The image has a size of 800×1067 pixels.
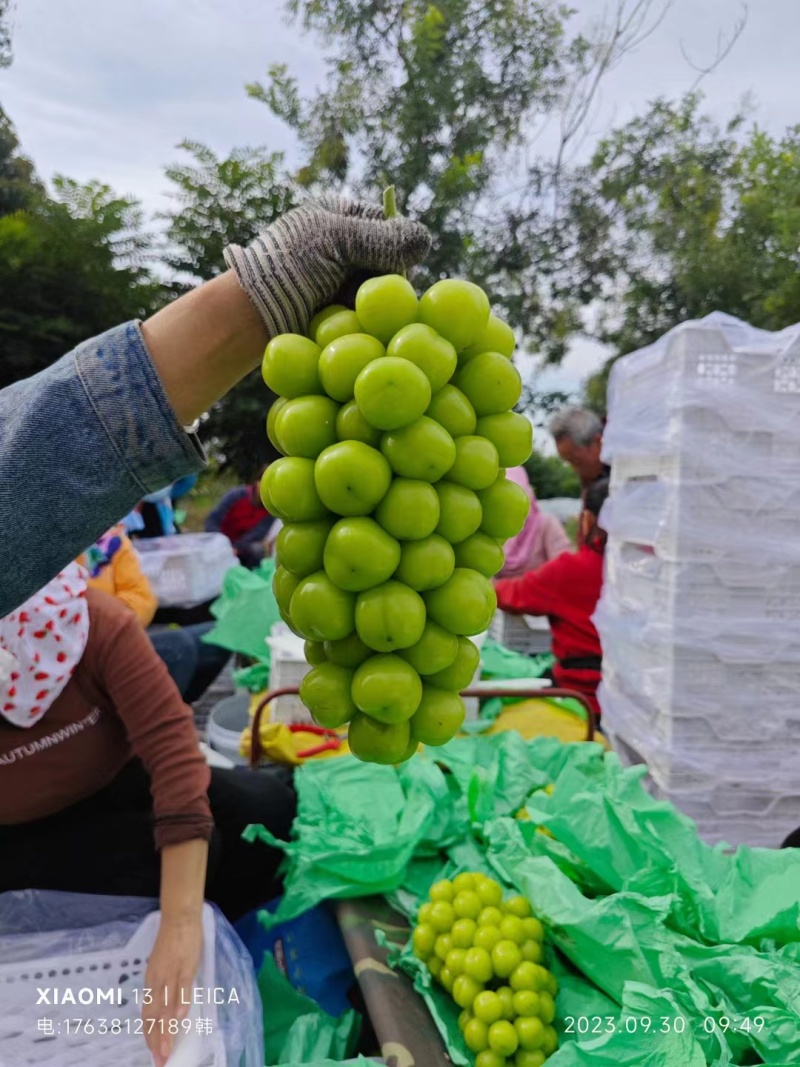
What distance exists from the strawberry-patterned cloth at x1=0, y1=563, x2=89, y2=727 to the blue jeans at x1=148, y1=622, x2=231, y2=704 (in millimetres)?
1551

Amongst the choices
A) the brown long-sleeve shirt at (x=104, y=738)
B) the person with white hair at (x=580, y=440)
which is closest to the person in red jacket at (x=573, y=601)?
the person with white hair at (x=580, y=440)

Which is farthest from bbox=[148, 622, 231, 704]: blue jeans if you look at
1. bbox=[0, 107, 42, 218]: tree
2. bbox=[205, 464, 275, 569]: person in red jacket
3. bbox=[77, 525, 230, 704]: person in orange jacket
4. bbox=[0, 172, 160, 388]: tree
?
bbox=[0, 107, 42, 218]: tree

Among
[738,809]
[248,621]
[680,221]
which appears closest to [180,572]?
[248,621]

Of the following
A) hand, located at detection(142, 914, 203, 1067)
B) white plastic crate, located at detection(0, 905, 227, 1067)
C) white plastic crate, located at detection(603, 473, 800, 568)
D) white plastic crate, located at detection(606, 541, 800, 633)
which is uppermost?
white plastic crate, located at detection(603, 473, 800, 568)

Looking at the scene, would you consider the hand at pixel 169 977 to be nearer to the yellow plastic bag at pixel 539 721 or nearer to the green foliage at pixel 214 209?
the yellow plastic bag at pixel 539 721

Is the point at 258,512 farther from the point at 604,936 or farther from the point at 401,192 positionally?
the point at 604,936

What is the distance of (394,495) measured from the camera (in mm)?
705

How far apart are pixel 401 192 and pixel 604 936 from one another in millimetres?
7950

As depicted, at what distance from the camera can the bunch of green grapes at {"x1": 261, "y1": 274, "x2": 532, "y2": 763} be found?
2.28 feet

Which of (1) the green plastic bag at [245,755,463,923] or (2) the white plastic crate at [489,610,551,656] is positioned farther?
(2) the white plastic crate at [489,610,551,656]

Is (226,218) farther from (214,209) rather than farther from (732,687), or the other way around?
(732,687)

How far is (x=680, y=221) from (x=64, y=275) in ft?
26.4

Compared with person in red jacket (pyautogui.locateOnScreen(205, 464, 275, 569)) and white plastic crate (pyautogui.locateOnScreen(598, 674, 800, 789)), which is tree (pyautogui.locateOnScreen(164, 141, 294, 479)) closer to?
person in red jacket (pyautogui.locateOnScreen(205, 464, 275, 569))

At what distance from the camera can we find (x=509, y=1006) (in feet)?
4.10
